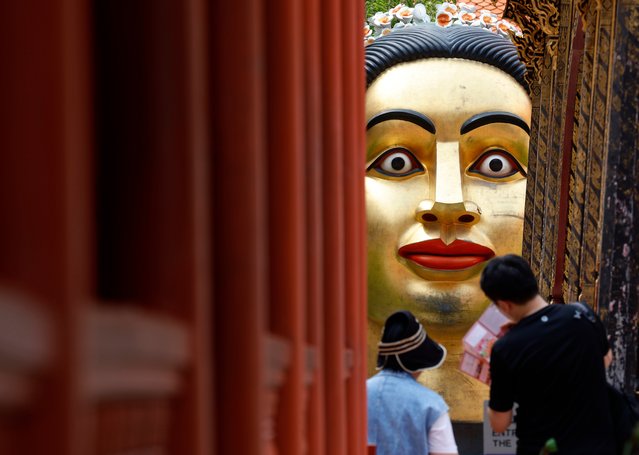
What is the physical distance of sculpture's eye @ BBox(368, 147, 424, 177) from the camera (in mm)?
13938

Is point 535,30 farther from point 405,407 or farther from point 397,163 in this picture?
point 405,407

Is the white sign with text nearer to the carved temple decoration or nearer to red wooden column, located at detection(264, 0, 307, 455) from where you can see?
the carved temple decoration

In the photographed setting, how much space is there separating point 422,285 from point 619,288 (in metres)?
6.86

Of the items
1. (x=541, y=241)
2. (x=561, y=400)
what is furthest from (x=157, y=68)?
(x=541, y=241)

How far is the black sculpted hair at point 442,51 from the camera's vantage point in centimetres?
1450

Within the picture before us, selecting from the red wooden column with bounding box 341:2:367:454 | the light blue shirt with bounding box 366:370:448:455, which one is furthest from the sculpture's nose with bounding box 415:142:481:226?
the red wooden column with bounding box 341:2:367:454

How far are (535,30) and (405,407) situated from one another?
8030 millimetres

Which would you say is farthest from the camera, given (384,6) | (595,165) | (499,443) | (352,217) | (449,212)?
(384,6)

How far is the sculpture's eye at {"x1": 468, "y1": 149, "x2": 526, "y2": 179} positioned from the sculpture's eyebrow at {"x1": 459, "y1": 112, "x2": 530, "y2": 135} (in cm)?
32

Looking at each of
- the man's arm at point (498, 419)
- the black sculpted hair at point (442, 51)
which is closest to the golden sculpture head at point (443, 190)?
the black sculpted hair at point (442, 51)

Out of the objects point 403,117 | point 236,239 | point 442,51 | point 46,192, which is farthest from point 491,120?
point 46,192

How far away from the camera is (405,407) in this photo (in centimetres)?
532

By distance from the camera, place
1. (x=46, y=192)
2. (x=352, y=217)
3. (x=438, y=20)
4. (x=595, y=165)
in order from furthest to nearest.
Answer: (x=438, y=20) < (x=595, y=165) < (x=352, y=217) < (x=46, y=192)

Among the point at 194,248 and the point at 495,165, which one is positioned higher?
the point at 495,165
